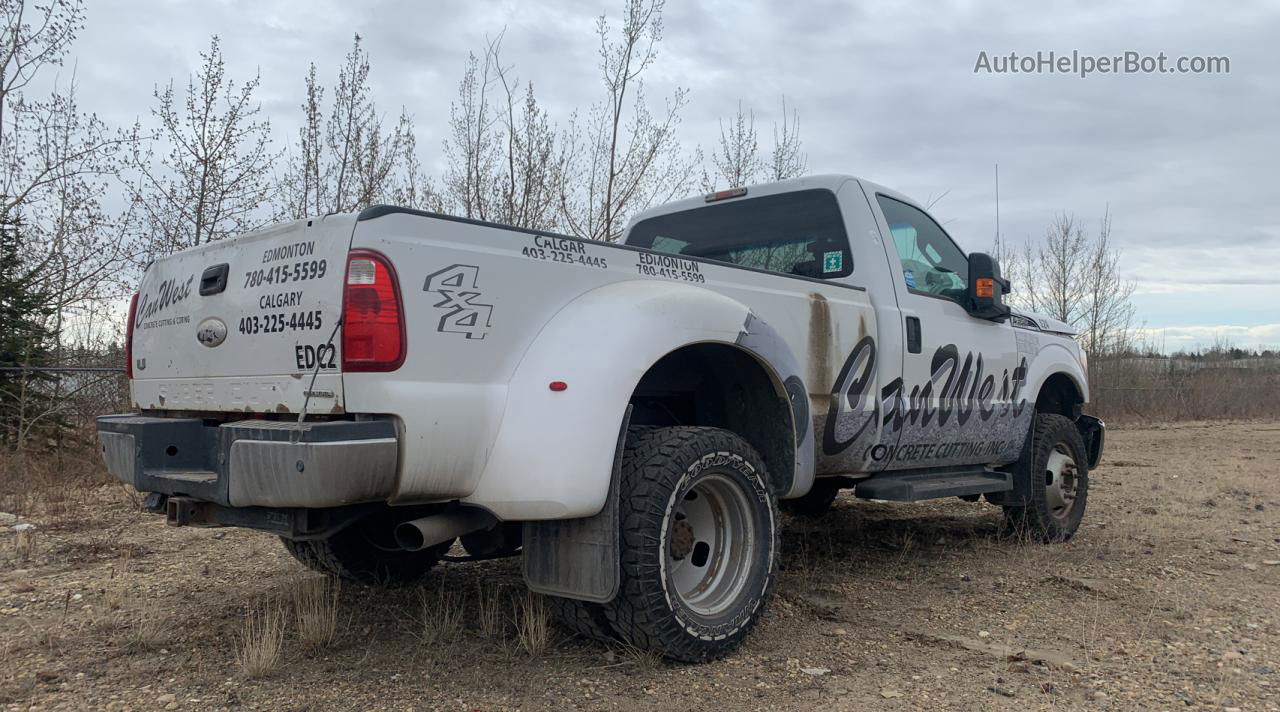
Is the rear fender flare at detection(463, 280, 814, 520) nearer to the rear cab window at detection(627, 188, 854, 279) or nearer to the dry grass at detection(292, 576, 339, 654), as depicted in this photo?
the dry grass at detection(292, 576, 339, 654)

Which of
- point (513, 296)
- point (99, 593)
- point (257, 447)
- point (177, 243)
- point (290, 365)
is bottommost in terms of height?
point (99, 593)

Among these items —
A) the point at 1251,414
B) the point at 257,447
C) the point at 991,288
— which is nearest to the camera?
the point at 257,447

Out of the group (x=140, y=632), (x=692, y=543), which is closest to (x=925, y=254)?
(x=692, y=543)

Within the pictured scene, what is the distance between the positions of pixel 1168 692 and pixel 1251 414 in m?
28.5

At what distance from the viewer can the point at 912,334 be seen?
476 cm

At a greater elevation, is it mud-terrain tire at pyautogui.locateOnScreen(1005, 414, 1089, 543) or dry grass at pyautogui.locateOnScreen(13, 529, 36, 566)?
mud-terrain tire at pyautogui.locateOnScreen(1005, 414, 1089, 543)

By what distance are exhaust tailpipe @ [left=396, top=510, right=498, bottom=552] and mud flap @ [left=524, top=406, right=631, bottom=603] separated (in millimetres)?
167

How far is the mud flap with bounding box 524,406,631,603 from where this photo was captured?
A: 300cm

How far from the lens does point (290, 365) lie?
2.91 metres

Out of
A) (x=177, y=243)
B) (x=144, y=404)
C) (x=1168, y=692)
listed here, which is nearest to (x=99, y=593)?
(x=144, y=404)

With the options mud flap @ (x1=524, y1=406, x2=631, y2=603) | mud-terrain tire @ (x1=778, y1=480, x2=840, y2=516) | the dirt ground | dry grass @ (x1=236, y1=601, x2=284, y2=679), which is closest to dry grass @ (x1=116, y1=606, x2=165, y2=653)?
the dirt ground

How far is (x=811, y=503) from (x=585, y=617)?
3753 millimetres

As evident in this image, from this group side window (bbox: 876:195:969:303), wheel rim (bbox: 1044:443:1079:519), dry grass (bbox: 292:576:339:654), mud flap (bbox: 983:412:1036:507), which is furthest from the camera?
wheel rim (bbox: 1044:443:1079:519)

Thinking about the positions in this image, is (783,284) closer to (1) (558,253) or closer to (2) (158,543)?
(1) (558,253)
